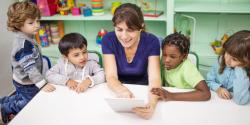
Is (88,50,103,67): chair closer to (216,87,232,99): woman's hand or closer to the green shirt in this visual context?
the green shirt

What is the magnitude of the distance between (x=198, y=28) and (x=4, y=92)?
2236mm

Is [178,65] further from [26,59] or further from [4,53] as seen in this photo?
[4,53]

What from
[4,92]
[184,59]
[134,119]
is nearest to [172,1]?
[184,59]

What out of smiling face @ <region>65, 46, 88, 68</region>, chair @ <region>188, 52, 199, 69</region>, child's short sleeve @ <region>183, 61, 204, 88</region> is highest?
smiling face @ <region>65, 46, 88, 68</region>

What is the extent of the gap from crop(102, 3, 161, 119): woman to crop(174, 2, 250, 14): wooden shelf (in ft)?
3.56

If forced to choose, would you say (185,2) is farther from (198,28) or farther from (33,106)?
(33,106)

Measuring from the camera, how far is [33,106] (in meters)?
1.35

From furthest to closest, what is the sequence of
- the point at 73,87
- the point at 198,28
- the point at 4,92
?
the point at 198,28 < the point at 4,92 < the point at 73,87

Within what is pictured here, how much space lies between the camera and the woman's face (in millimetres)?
1511

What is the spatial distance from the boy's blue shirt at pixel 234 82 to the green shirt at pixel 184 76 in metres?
0.11

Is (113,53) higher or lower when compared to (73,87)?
→ higher

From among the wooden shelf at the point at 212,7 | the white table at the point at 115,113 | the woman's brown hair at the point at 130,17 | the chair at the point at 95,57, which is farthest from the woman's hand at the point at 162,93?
the wooden shelf at the point at 212,7

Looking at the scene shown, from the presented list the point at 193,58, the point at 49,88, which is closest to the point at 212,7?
the point at 193,58

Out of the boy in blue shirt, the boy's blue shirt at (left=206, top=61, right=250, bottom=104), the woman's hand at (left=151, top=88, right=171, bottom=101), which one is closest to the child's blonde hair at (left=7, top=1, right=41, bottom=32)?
the boy in blue shirt
